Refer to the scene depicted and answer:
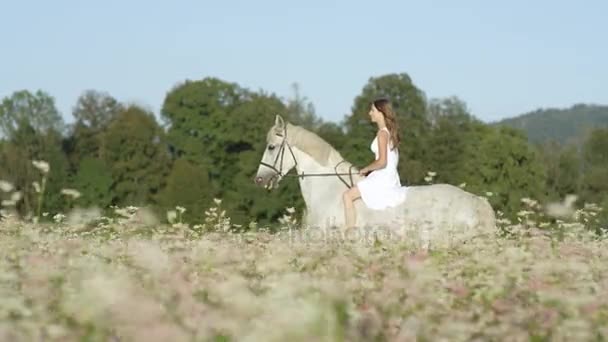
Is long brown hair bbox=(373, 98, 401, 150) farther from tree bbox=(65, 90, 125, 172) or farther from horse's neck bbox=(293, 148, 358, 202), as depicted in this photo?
tree bbox=(65, 90, 125, 172)

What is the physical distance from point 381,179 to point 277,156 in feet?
7.63

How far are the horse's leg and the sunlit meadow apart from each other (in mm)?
6379

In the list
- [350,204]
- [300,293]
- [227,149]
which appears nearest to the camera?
[300,293]

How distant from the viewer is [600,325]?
511 cm

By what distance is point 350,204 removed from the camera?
14.4m

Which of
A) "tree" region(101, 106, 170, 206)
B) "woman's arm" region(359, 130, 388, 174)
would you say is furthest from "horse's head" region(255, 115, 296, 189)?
"tree" region(101, 106, 170, 206)

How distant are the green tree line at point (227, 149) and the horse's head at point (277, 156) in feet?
130

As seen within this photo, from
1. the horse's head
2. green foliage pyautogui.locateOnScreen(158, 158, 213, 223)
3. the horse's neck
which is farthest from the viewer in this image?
green foliage pyautogui.locateOnScreen(158, 158, 213, 223)

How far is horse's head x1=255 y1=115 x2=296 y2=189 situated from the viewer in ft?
52.6

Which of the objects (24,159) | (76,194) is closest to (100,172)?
(24,159)

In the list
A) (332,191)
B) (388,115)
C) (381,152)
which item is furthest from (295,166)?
(388,115)

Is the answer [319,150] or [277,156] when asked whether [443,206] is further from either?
[277,156]

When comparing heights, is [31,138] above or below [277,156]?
above

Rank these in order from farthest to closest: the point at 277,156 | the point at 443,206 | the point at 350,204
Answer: the point at 277,156 → the point at 350,204 → the point at 443,206
